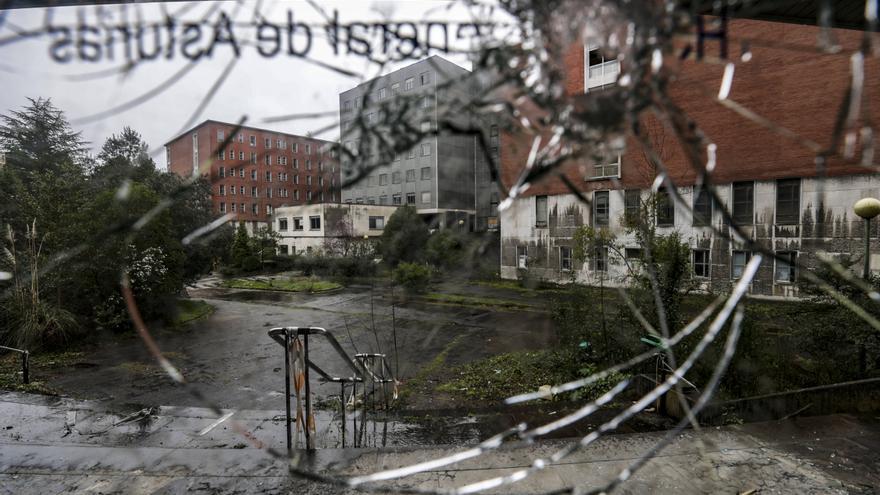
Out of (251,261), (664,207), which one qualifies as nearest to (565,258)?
(664,207)

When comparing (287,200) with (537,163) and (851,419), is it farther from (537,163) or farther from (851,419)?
(851,419)

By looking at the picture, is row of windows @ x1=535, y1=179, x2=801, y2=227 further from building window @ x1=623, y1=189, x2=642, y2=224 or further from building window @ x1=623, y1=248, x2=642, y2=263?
building window @ x1=623, y1=248, x2=642, y2=263

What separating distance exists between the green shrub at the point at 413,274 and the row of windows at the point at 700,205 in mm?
860

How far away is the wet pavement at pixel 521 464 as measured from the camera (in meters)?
2.99

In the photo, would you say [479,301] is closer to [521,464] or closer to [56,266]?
[521,464]

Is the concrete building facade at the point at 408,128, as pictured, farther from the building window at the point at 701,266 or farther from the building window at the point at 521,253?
the building window at the point at 701,266

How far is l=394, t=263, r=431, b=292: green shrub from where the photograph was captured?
2.82m

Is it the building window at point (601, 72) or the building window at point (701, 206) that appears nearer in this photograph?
the building window at point (601, 72)

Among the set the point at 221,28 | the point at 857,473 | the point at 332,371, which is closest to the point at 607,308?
the point at 857,473

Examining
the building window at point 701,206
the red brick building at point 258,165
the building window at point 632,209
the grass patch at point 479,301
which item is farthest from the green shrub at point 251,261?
the grass patch at point 479,301

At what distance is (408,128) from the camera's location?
45.0 inches

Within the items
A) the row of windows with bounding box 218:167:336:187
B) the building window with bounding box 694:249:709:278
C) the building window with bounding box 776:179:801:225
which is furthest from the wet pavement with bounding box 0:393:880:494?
the building window with bounding box 776:179:801:225

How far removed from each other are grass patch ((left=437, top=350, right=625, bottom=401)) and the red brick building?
17.4 ft

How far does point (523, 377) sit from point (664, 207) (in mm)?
4166
